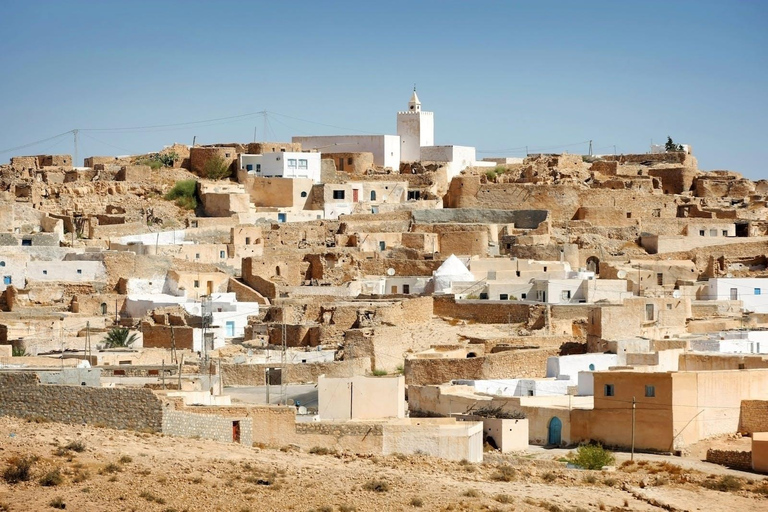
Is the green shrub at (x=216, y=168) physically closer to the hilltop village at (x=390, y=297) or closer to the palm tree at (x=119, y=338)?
the hilltop village at (x=390, y=297)

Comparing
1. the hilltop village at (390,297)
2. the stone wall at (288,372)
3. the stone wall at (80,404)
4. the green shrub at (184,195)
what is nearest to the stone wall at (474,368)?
the hilltop village at (390,297)

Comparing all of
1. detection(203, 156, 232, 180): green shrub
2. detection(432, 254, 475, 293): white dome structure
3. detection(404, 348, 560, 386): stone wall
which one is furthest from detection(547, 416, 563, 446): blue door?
detection(203, 156, 232, 180): green shrub

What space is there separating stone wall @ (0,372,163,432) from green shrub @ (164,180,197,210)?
26.8 meters

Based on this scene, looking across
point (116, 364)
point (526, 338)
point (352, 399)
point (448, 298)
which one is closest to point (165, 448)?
point (352, 399)

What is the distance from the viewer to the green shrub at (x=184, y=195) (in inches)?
1872

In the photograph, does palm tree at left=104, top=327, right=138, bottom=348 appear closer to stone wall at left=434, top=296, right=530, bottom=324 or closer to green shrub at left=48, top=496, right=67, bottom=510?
stone wall at left=434, top=296, right=530, bottom=324

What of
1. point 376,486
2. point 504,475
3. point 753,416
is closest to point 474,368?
point 753,416

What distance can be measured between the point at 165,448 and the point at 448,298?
1713 centimetres

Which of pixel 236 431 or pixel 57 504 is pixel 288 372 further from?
pixel 57 504

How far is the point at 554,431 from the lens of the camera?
85.3ft

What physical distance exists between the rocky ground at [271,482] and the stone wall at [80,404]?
306mm

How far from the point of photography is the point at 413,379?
1176 inches

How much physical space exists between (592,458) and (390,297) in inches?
539

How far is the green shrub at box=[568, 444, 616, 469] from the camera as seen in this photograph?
23.5 meters
